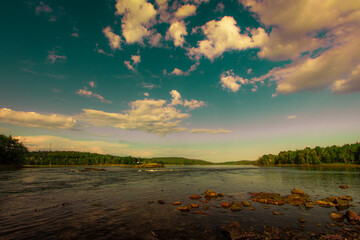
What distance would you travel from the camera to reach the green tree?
11749cm

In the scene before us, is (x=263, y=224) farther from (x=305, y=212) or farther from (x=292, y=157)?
(x=292, y=157)

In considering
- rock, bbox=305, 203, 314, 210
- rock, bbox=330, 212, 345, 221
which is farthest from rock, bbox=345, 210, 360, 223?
rock, bbox=305, 203, 314, 210

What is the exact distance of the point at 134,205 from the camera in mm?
25141

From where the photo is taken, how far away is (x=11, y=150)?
124 meters

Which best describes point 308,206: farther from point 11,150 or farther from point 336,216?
point 11,150

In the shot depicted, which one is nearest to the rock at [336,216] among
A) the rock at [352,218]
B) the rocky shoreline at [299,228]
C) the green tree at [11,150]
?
the rocky shoreline at [299,228]

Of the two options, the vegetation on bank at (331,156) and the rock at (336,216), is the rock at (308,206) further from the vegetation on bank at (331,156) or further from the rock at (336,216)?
the vegetation on bank at (331,156)

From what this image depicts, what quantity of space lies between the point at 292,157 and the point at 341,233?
214322 millimetres

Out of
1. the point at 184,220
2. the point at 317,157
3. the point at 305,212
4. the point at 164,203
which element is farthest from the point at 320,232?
the point at 317,157

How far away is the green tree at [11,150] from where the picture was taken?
117 metres

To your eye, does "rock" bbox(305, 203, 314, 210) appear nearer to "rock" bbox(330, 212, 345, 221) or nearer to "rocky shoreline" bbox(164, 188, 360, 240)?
"rocky shoreline" bbox(164, 188, 360, 240)

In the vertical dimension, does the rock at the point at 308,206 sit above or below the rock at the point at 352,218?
below

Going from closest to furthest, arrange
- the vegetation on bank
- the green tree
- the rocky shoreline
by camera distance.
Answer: the rocky shoreline, the green tree, the vegetation on bank

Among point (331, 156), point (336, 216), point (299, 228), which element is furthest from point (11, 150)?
point (331, 156)
